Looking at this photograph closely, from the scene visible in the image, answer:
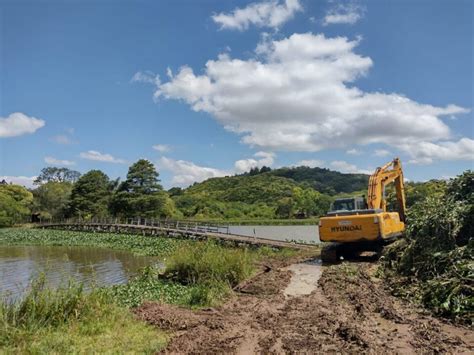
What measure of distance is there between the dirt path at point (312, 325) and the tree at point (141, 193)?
4182 centimetres

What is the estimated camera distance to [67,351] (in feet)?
17.6

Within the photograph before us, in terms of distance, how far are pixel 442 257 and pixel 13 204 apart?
221 feet

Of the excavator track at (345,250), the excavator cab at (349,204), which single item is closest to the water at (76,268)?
the excavator track at (345,250)

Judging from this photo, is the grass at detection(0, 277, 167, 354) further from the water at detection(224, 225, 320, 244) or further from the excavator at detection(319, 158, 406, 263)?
the water at detection(224, 225, 320, 244)

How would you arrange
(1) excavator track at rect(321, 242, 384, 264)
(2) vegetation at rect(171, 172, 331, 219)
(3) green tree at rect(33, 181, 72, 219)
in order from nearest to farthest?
(1) excavator track at rect(321, 242, 384, 264) < (2) vegetation at rect(171, 172, 331, 219) < (3) green tree at rect(33, 181, 72, 219)

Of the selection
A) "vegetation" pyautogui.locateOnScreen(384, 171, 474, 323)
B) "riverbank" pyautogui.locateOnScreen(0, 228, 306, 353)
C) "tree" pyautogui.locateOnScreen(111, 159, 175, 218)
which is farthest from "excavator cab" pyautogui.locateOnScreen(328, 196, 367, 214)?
"tree" pyautogui.locateOnScreen(111, 159, 175, 218)

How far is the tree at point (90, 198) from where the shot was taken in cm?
6031

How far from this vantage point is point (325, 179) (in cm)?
13162

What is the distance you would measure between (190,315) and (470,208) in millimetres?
7441

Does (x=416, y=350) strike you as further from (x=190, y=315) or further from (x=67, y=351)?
(x=67, y=351)

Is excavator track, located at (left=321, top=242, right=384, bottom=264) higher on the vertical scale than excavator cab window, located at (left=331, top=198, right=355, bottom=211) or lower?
lower

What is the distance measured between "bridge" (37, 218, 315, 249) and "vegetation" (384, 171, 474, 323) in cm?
950

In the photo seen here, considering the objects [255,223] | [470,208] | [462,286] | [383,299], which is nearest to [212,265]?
[383,299]

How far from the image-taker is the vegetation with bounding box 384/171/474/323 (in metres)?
7.20
